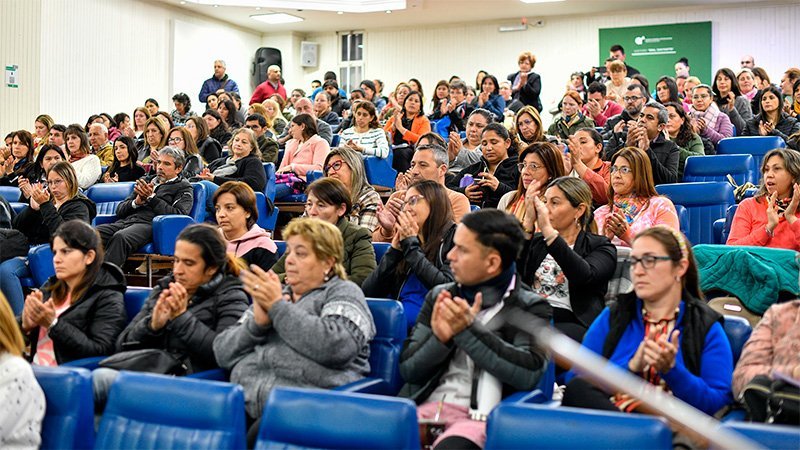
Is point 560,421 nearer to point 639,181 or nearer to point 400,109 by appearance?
point 639,181

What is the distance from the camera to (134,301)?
11.1 ft

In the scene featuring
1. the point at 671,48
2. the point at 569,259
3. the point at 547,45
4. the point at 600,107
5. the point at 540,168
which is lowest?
the point at 569,259

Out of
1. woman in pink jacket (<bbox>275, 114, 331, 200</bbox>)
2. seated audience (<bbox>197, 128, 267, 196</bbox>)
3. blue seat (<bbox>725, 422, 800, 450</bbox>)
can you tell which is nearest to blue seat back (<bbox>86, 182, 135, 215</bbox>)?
seated audience (<bbox>197, 128, 267, 196</bbox>)

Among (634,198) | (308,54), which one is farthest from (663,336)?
(308,54)

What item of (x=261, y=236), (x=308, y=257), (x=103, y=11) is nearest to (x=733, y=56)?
(x=103, y=11)

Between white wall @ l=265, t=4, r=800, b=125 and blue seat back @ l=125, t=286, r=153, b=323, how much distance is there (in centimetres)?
1223

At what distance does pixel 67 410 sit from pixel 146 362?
0.53 m

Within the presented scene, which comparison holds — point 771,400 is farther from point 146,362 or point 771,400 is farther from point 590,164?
point 590,164

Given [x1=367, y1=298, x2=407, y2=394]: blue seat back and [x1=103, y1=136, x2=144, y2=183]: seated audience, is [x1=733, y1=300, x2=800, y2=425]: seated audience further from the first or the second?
[x1=103, y1=136, x2=144, y2=183]: seated audience

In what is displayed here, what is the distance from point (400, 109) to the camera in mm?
8195

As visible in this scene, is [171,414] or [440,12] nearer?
[171,414]

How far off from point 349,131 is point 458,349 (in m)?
5.13

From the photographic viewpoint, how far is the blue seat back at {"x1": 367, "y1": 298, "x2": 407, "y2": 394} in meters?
2.90

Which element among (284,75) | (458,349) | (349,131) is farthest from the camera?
(284,75)
